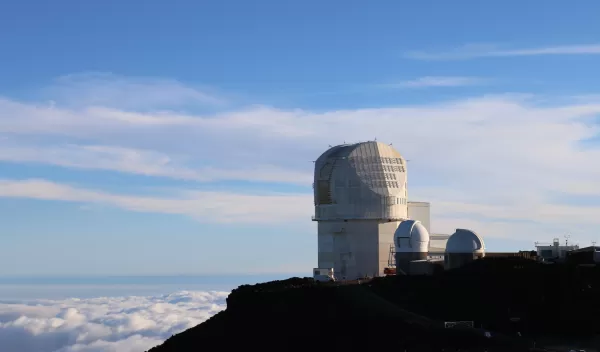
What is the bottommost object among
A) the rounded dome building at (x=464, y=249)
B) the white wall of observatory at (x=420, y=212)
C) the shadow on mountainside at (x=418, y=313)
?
the shadow on mountainside at (x=418, y=313)

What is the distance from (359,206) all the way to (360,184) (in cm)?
195

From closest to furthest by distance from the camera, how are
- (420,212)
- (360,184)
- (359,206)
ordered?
(360,184), (359,206), (420,212)

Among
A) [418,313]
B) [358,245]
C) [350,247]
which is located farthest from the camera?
[350,247]

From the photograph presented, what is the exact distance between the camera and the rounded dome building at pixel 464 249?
72.3 meters

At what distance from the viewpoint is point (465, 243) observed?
7244cm

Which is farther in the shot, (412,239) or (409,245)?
(409,245)

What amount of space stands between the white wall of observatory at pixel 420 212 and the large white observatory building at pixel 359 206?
193cm

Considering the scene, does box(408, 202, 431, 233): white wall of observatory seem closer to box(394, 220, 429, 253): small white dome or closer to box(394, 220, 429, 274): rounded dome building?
box(394, 220, 429, 253): small white dome

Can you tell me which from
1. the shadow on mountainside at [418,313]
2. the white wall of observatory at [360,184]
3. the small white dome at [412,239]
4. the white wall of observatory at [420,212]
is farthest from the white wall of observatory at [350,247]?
the shadow on mountainside at [418,313]

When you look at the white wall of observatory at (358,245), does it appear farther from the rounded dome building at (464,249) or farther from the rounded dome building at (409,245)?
the rounded dome building at (464,249)

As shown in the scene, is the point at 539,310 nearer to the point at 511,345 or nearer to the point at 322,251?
the point at 511,345

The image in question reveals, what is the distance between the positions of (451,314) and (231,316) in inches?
663

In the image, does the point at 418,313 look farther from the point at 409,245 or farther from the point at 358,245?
the point at 358,245

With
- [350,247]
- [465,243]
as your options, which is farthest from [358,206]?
[465,243]
